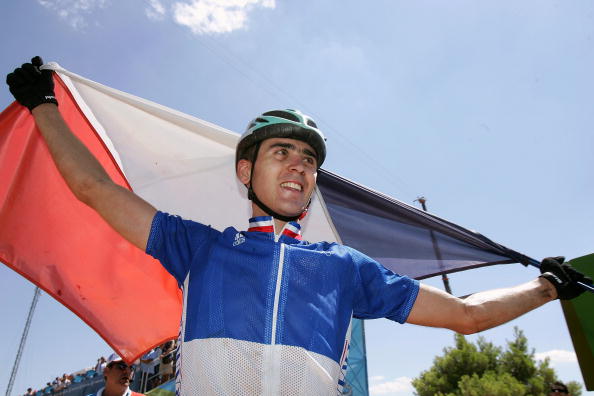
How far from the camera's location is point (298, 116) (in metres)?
2.56

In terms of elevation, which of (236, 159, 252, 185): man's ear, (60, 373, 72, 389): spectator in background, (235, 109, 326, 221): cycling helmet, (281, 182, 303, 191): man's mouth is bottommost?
(281, 182, 303, 191): man's mouth

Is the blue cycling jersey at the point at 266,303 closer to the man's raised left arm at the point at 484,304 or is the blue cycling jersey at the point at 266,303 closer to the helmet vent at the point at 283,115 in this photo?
the man's raised left arm at the point at 484,304

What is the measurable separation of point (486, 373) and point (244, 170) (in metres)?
23.9

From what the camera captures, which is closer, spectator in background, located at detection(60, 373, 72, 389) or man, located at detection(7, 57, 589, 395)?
man, located at detection(7, 57, 589, 395)

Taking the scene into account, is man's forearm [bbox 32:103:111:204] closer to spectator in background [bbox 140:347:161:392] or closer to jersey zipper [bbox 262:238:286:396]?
jersey zipper [bbox 262:238:286:396]

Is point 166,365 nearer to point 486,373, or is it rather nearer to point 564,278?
point 564,278

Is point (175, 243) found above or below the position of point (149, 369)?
below

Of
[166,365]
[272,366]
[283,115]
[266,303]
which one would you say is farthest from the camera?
[166,365]

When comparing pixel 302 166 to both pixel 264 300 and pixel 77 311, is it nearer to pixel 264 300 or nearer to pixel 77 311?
pixel 264 300

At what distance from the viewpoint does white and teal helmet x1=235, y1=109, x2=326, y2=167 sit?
245 centimetres

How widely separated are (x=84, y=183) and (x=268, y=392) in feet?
3.90

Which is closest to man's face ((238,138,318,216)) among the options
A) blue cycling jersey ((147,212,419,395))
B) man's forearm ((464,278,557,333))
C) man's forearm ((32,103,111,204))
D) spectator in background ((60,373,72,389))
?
blue cycling jersey ((147,212,419,395))

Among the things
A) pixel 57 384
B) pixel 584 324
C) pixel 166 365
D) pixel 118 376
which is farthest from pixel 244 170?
pixel 57 384

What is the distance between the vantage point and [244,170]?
8.62 ft
